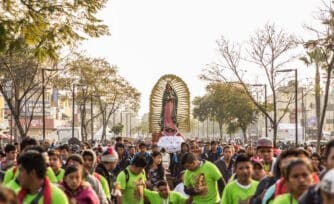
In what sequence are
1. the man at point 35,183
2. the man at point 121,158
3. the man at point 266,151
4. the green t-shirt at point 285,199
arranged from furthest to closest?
the man at point 121,158 → the man at point 266,151 → the man at point 35,183 → the green t-shirt at point 285,199

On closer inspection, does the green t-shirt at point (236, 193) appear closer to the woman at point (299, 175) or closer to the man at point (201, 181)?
the man at point (201, 181)

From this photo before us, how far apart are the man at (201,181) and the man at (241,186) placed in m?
2.33

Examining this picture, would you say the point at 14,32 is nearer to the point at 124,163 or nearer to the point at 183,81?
the point at 124,163

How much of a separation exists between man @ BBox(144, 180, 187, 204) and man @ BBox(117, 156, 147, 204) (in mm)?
175

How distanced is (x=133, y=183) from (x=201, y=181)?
1065mm

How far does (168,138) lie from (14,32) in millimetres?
16210

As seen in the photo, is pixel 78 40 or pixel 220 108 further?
pixel 220 108

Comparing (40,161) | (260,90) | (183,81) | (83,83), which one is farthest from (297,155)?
(83,83)

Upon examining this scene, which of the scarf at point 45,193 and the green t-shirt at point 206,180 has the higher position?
the scarf at point 45,193

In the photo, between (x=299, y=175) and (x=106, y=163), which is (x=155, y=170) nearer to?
(x=106, y=163)

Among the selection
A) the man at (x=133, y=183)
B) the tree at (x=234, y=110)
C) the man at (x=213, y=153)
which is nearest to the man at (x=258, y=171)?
the man at (x=133, y=183)

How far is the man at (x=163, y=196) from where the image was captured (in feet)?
41.8

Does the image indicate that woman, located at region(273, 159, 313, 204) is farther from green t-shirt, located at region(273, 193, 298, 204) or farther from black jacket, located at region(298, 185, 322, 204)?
black jacket, located at region(298, 185, 322, 204)

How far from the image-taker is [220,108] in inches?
3413
